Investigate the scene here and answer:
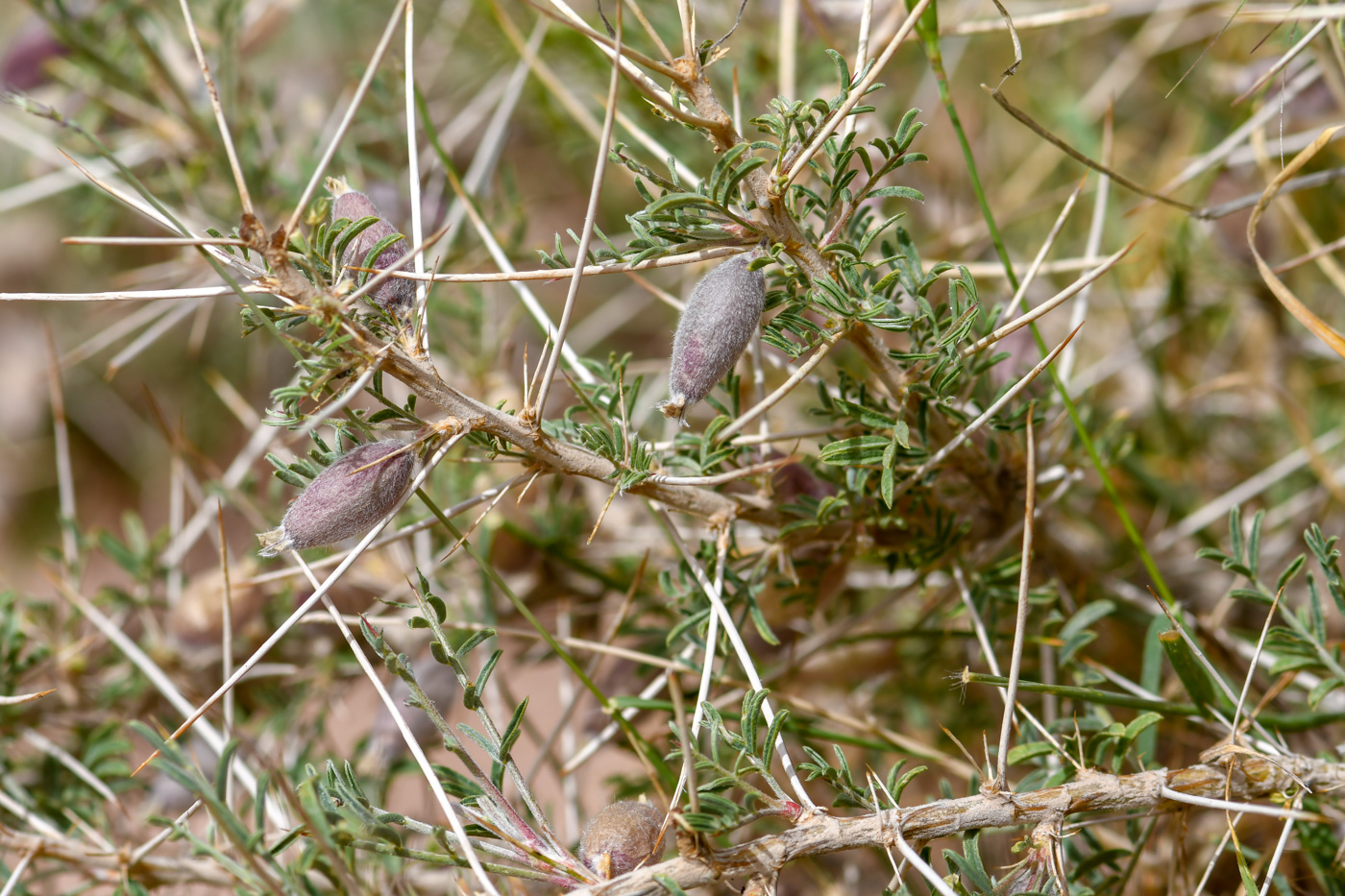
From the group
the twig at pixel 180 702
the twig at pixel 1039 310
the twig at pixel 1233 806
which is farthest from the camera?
the twig at pixel 180 702

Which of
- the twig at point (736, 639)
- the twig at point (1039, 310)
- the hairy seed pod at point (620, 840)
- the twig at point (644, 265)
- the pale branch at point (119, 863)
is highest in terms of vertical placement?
the twig at point (644, 265)

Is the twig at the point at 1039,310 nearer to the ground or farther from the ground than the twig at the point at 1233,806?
farther from the ground

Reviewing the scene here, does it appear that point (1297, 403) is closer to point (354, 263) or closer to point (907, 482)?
point (907, 482)

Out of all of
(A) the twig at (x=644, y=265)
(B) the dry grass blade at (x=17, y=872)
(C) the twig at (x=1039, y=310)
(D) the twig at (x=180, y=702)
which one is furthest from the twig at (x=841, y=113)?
(B) the dry grass blade at (x=17, y=872)

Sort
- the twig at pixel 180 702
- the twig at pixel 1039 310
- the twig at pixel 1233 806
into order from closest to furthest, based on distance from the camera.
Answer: the twig at pixel 1233 806, the twig at pixel 1039 310, the twig at pixel 180 702

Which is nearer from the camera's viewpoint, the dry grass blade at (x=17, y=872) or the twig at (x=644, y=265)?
the twig at (x=644, y=265)

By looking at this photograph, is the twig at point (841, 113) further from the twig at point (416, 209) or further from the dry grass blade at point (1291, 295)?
the dry grass blade at point (1291, 295)

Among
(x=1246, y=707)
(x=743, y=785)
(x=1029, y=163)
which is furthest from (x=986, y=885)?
(x=1029, y=163)
